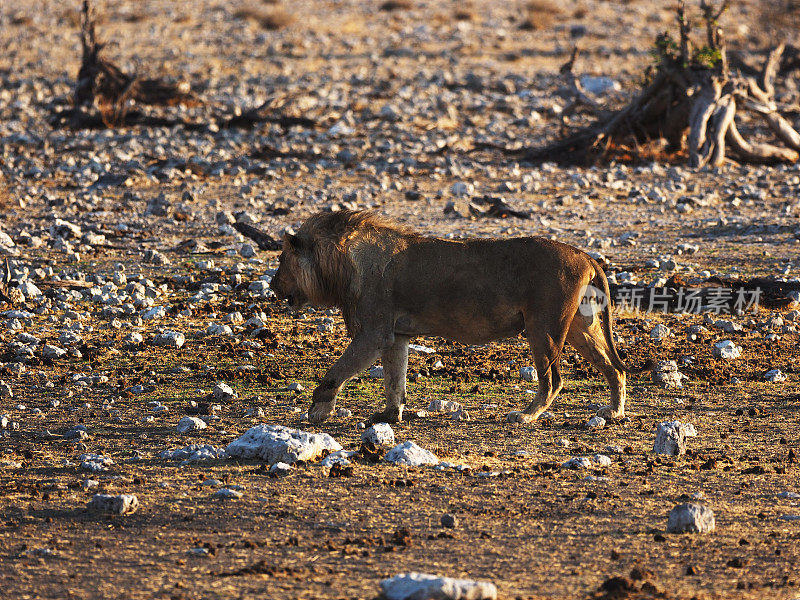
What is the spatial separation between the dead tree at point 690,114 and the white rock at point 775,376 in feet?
32.7

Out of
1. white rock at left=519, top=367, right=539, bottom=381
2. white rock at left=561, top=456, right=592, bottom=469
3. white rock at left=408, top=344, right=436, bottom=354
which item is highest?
white rock at left=561, top=456, right=592, bottom=469

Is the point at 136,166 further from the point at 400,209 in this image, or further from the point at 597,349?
the point at 597,349

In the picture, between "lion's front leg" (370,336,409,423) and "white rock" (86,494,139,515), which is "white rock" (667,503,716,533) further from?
"white rock" (86,494,139,515)

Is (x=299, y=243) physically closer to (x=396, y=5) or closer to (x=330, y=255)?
(x=330, y=255)

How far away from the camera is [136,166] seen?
18.9 meters

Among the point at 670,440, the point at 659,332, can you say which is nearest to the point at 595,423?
the point at 670,440

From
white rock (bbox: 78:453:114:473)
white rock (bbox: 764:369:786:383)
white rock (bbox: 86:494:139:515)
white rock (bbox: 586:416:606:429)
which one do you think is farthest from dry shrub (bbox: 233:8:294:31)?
white rock (bbox: 86:494:139:515)

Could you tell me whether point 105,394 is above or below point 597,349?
below

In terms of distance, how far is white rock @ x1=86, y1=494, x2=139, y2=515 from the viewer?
20.2 feet

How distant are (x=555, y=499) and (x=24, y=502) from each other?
2968 millimetres

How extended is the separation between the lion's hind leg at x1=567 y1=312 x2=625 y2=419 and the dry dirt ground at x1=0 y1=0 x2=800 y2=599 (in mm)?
182

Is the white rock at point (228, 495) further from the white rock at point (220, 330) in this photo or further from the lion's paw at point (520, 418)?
the white rock at point (220, 330)

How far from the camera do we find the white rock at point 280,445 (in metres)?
7.10

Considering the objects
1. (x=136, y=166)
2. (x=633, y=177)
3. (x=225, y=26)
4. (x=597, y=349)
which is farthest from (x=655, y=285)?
(x=225, y=26)
